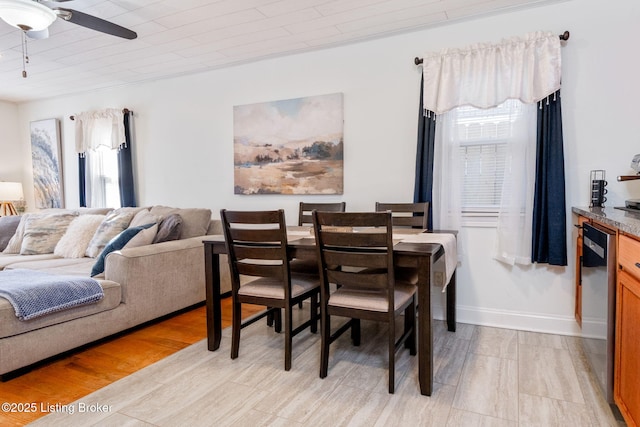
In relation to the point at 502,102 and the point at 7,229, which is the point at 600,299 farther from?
Result: the point at 7,229

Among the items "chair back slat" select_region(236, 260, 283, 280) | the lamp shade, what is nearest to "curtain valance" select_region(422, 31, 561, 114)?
"chair back slat" select_region(236, 260, 283, 280)

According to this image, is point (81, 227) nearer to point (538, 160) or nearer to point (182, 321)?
point (182, 321)

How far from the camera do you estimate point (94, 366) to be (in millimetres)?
2295

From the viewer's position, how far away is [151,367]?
2266 mm

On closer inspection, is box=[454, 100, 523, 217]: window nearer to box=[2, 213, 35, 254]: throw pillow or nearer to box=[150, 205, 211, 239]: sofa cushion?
box=[150, 205, 211, 239]: sofa cushion

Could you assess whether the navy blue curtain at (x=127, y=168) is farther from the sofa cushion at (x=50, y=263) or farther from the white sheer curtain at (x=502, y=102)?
the white sheer curtain at (x=502, y=102)

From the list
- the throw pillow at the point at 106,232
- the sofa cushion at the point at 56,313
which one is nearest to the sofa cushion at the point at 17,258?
the throw pillow at the point at 106,232

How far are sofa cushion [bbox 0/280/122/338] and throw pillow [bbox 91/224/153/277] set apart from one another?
24 centimetres

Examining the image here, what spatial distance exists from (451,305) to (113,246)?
8.85ft

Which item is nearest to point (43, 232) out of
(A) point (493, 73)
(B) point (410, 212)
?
(B) point (410, 212)

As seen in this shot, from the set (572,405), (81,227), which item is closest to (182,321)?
(81,227)

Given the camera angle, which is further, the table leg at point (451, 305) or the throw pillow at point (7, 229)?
the throw pillow at point (7, 229)

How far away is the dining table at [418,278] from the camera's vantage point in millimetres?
1902

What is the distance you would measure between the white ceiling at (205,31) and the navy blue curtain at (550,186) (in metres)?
0.84
